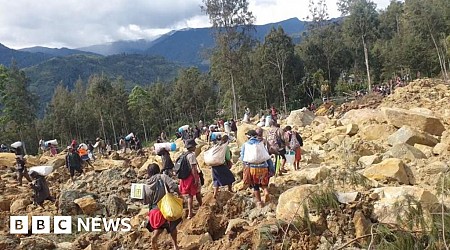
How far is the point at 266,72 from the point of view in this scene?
38812mm

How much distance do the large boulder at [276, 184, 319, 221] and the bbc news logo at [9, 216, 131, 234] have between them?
356 centimetres

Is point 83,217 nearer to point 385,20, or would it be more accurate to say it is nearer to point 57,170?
point 57,170

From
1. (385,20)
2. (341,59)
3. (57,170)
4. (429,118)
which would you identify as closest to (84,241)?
(57,170)

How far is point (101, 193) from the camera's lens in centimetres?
1123

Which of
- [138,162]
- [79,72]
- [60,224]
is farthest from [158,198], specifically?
[79,72]

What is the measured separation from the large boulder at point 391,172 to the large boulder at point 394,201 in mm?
1696

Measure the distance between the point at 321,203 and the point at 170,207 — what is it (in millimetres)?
2053

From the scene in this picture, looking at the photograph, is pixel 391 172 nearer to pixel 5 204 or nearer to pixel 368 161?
pixel 368 161

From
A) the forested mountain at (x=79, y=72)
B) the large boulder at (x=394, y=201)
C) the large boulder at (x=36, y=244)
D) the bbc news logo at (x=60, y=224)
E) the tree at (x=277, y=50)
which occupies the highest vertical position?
the forested mountain at (x=79, y=72)

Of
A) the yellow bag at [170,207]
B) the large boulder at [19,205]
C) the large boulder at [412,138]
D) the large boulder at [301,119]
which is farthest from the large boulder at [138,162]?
the yellow bag at [170,207]

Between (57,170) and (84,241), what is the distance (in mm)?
9550

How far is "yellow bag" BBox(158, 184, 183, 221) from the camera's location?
6020mm

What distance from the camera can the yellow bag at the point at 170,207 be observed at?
6.02 meters

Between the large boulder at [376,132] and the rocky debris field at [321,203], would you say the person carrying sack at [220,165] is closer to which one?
the rocky debris field at [321,203]
